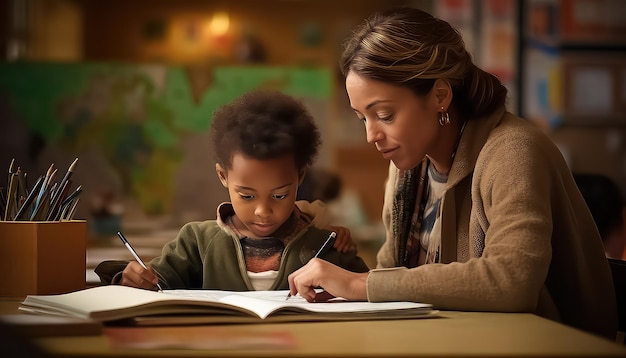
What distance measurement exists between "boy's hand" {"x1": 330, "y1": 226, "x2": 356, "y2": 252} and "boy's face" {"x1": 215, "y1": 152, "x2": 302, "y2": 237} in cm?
9

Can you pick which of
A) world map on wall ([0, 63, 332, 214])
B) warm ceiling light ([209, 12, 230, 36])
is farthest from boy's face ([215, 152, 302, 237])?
warm ceiling light ([209, 12, 230, 36])

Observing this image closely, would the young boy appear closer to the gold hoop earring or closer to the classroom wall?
the gold hoop earring

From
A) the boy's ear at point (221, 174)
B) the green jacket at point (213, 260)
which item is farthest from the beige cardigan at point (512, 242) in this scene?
the boy's ear at point (221, 174)

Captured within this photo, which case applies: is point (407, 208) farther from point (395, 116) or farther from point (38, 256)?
point (38, 256)

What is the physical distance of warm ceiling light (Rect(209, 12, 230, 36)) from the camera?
176 inches

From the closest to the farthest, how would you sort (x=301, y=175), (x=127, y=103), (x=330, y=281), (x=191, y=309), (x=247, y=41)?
(x=191, y=309) < (x=330, y=281) < (x=301, y=175) < (x=127, y=103) < (x=247, y=41)

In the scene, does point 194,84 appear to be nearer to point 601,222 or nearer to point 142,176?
point 142,176

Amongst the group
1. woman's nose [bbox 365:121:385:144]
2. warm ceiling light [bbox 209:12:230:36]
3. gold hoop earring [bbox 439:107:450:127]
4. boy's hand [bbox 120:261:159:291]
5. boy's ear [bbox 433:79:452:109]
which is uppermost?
warm ceiling light [bbox 209:12:230:36]

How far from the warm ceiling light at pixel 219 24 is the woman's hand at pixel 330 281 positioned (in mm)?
3397

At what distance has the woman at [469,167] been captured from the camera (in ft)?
4.00

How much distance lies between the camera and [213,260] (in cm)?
138

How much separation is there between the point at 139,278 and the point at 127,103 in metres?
2.28

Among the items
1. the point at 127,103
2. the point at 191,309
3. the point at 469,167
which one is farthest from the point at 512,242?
the point at 127,103

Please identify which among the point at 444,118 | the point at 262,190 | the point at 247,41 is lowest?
the point at 262,190
